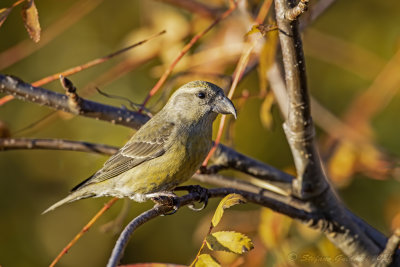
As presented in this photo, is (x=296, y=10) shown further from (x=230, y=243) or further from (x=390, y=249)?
(x=390, y=249)

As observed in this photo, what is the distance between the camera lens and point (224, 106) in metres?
4.04

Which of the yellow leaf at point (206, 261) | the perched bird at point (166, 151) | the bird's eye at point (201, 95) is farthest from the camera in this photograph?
the bird's eye at point (201, 95)

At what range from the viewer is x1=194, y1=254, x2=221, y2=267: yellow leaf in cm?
235

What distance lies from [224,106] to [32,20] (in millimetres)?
1616

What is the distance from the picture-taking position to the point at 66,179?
6156 mm

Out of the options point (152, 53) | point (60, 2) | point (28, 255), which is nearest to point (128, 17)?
point (60, 2)

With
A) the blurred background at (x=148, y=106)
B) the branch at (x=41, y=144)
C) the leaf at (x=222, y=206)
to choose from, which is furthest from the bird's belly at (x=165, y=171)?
the leaf at (x=222, y=206)

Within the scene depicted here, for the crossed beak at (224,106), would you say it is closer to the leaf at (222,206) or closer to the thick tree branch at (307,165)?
the thick tree branch at (307,165)

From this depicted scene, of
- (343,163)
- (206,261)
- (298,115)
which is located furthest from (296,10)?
(343,163)

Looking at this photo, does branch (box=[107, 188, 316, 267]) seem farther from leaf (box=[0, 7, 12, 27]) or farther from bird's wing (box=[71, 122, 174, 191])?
leaf (box=[0, 7, 12, 27])

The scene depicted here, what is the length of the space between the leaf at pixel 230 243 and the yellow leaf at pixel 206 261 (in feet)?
0.15

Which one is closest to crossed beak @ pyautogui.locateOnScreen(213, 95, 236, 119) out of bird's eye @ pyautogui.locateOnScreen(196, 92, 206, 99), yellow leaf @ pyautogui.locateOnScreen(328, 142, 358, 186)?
bird's eye @ pyautogui.locateOnScreen(196, 92, 206, 99)

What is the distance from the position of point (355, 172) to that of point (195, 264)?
8.98 ft

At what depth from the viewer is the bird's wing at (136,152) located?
4367 mm
